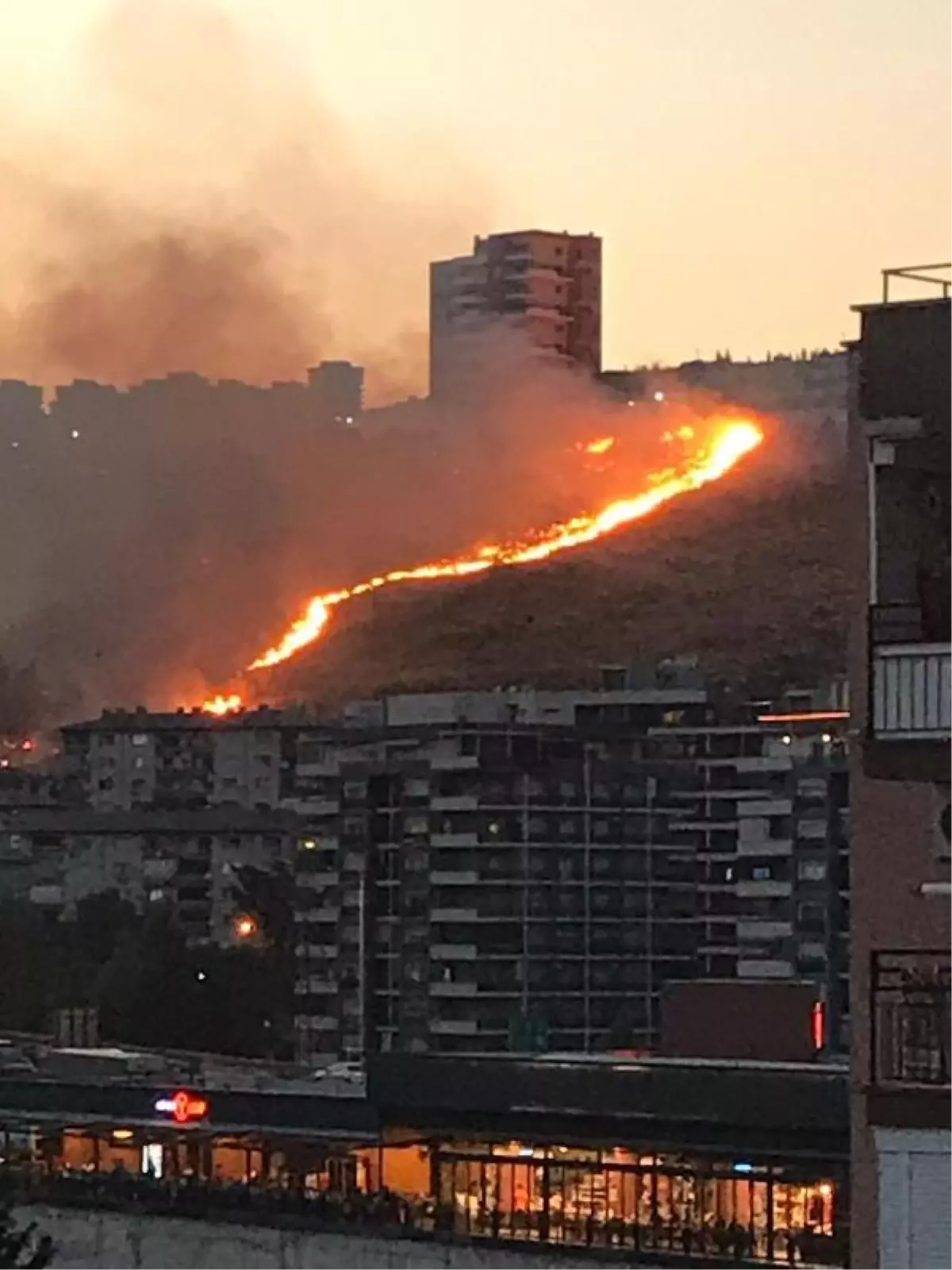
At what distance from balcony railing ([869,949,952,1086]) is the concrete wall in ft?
44.5

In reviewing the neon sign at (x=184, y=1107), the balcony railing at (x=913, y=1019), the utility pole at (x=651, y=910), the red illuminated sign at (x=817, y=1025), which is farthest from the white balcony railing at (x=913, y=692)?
the utility pole at (x=651, y=910)

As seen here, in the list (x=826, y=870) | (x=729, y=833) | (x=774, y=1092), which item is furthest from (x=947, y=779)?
(x=729, y=833)

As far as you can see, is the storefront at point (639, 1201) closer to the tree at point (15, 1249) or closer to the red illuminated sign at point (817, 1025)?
the red illuminated sign at point (817, 1025)

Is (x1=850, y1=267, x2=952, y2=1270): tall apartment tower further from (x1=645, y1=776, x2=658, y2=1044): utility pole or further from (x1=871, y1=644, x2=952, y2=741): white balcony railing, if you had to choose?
(x1=645, y1=776, x2=658, y2=1044): utility pole

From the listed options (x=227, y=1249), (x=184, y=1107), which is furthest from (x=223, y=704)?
(x=227, y=1249)

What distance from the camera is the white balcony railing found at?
33.2ft

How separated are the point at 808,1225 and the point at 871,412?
14.1m

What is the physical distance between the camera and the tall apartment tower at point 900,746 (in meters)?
10.2

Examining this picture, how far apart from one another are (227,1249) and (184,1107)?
991cm

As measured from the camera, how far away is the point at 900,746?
1024 centimetres

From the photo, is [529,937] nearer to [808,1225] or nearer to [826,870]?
[826,870]

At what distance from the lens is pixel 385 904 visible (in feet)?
263

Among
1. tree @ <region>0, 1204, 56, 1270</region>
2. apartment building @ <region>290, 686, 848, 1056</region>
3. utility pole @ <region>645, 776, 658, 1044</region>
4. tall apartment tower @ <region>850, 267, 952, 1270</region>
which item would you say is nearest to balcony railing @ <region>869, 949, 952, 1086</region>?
tall apartment tower @ <region>850, 267, 952, 1270</region>

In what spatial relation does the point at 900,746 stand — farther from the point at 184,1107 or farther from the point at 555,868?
the point at 555,868
